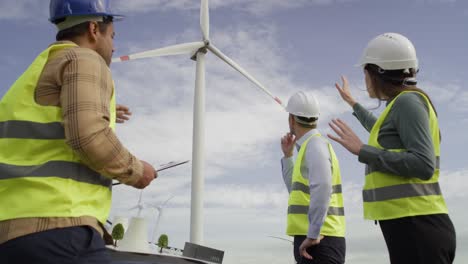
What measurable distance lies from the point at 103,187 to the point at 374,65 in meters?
3.12

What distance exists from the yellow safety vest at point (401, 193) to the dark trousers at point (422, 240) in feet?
0.24

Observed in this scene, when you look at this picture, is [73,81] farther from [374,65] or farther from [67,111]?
[374,65]

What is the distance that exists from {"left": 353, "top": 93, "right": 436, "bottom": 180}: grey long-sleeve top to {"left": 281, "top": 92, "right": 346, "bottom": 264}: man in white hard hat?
2.12 meters

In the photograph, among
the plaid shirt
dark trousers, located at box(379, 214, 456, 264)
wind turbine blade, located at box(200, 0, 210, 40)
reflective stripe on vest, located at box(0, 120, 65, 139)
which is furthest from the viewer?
wind turbine blade, located at box(200, 0, 210, 40)

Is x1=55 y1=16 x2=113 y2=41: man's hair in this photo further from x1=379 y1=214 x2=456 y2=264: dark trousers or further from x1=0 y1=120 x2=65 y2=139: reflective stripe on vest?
x1=379 y1=214 x2=456 y2=264: dark trousers

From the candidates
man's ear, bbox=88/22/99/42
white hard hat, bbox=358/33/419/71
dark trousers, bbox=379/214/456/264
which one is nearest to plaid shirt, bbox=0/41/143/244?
man's ear, bbox=88/22/99/42

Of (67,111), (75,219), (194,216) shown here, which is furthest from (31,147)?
(194,216)

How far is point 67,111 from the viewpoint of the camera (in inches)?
132

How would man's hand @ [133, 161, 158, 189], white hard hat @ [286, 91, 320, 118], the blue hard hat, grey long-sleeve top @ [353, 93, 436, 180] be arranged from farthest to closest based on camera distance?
white hard hat @ [286, 91, 320, 118], grey long-sleeve top @ [353, 93, 436, 180], the blue hard hat, man's hand @ [133, 161, 158, 189]

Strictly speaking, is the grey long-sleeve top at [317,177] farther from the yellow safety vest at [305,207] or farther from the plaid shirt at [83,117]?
the plaid shirt at [83,117]

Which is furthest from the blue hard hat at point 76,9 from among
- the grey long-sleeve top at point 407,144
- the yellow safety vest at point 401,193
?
the yellow safety vest at point 401,193

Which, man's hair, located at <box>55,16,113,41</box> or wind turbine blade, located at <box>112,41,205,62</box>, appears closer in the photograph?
man's hair, located at <box>55,16,113,41</box>

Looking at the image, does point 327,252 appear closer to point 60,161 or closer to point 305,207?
point 305,207

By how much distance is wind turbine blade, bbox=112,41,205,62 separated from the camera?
2798 cm
